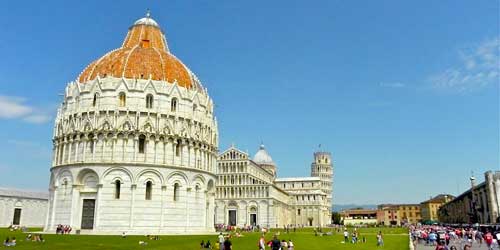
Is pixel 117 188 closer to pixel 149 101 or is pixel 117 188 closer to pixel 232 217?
pixel 149 101

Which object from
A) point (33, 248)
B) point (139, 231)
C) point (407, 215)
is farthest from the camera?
point (407, 215)

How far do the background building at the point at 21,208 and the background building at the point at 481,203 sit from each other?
7594cm

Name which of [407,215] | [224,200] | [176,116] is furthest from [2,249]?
[407,215]

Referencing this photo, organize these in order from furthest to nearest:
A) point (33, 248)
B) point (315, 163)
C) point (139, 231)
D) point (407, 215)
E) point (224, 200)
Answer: point (407, 215)
point (315, 163)
point (224, 200)
point (139, 231)
point (33, 248)

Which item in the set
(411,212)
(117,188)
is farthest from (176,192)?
(411,212)

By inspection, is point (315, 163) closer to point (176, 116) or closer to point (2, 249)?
point (176, 116)

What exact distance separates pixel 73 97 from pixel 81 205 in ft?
41.4

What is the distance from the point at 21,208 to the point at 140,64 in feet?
158

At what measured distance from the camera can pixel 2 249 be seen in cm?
2788

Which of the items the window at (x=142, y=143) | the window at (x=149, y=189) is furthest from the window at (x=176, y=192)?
the window at (x=142, y=143)

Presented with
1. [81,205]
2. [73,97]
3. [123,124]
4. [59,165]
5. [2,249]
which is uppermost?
[73,97]

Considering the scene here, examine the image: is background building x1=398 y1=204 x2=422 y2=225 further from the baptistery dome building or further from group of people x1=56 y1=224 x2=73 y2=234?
group of people x1=56 y1=224 x2=73 y2=234

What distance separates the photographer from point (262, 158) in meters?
128

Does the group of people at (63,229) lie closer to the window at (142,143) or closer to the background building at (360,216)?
the window at (142,143)
